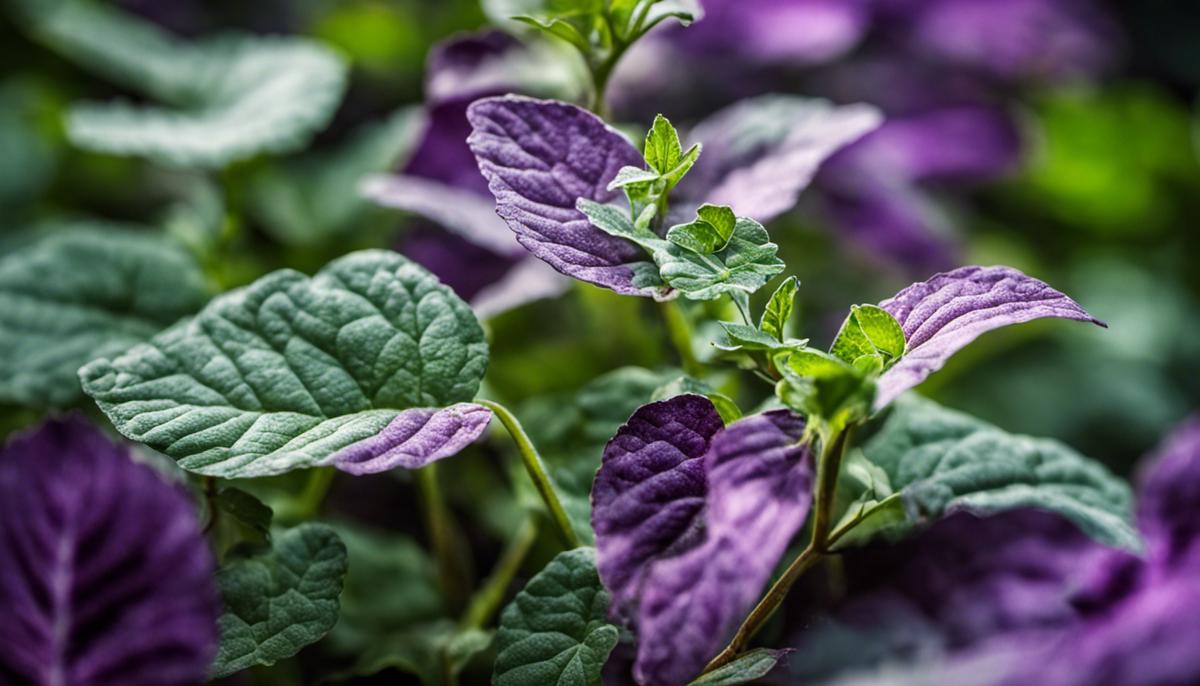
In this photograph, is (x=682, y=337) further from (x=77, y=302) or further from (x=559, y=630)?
(x=77, y=302)

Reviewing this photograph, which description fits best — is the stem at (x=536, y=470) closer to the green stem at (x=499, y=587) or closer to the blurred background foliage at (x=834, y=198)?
the green stem at (x=499, y=587)

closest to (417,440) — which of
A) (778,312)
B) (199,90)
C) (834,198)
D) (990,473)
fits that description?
(778,312)

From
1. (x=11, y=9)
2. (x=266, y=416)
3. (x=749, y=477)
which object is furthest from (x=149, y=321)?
(x=11, y=9)

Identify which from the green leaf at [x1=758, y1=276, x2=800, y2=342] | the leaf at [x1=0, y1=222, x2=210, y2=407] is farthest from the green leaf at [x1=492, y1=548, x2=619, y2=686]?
the leaf at [x1=0, y1=222, x2=210, y2=407]

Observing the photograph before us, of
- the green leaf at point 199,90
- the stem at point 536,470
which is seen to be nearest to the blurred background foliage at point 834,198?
the green leaf at point 199,90

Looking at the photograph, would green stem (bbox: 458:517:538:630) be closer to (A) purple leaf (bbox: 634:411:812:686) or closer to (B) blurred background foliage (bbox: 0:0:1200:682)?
(B) blurred background foliage (bbox: 0:0:1200:682)
